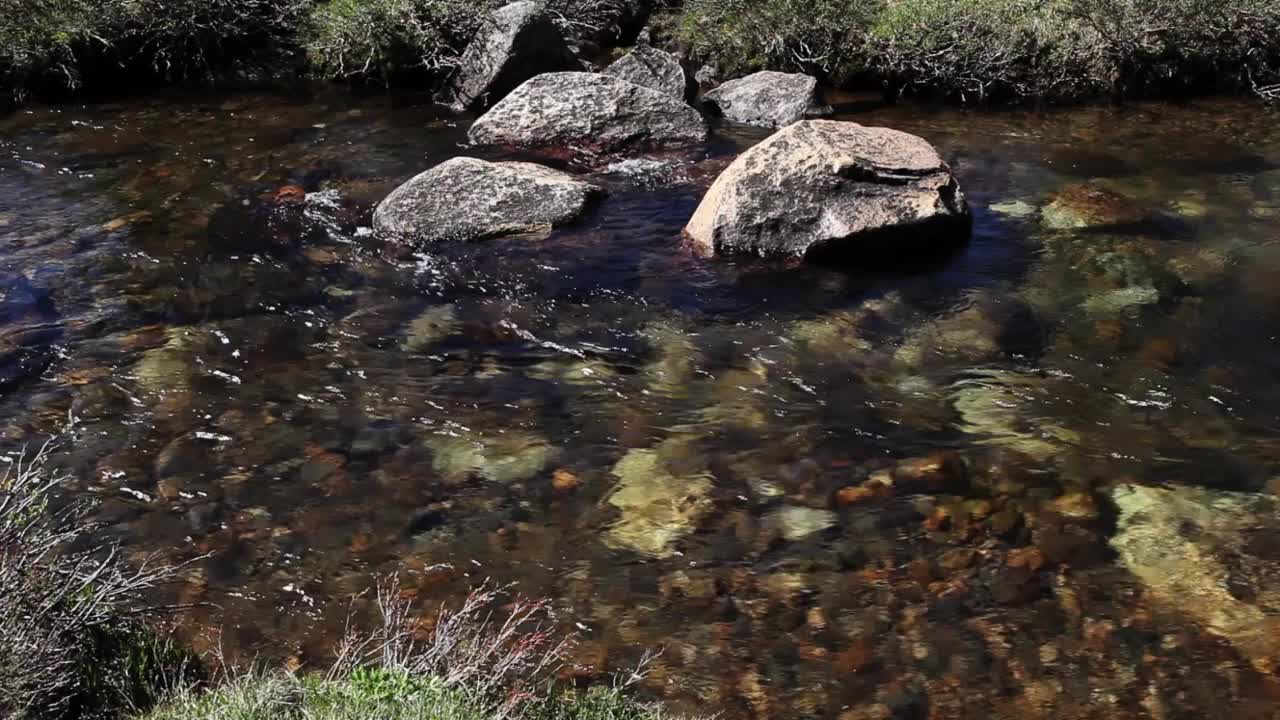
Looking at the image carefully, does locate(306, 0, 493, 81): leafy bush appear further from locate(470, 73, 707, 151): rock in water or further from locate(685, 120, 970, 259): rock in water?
locate(685, 120, 970, 259): rock in water

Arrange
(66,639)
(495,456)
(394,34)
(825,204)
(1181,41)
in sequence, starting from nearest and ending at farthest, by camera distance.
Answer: (66,639)
(495,456)
(825,204)
(1181,41)
(394,34)

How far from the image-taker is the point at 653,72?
13.0 metres

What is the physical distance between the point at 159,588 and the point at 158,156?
7.60m

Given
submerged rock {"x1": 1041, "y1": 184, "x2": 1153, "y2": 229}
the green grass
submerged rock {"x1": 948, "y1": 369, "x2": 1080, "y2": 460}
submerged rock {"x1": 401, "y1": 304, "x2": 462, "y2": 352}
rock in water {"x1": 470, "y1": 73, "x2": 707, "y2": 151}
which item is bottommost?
submerged rock {"x1": 948, "y1": 369, "x2": 1080, "y2": 460}

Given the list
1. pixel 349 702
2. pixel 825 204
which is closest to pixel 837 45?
pixel 825 204

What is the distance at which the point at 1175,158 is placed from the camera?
1109 centimetres

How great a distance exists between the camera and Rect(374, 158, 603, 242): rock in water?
29.7ft

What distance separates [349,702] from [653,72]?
418 inches

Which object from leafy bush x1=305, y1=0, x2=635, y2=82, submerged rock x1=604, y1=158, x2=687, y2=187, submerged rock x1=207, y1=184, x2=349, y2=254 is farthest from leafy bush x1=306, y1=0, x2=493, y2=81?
submerged rock x1=207, y1=184, x2=349, y2=254

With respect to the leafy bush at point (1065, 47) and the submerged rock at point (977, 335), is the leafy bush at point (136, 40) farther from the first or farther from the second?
the submerged rock at point (977, 335)

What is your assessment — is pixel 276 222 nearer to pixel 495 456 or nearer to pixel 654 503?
pixel 495 456

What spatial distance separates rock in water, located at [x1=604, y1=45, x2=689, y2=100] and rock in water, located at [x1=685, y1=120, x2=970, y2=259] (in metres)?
4.14

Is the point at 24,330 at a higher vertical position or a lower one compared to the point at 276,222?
lower

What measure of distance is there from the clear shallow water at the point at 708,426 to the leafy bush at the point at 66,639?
65 centimetres
